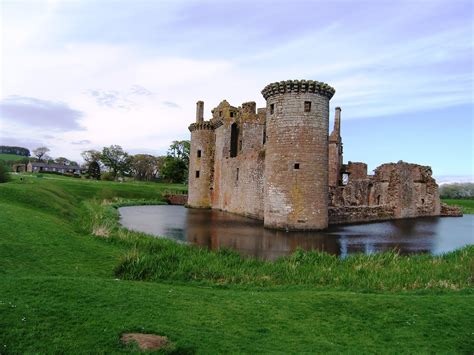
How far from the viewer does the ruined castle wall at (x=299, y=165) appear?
1928 centimetres

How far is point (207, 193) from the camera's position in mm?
35188

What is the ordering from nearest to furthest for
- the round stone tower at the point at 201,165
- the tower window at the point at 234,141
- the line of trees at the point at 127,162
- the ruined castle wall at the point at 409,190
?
the tower window at the point at 234,141
the ruined castle wall at the point at 409,190
the round stone tower at the point at 201,165
the line of trees at the point at 127,162

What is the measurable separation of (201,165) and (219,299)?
27822 millimetres

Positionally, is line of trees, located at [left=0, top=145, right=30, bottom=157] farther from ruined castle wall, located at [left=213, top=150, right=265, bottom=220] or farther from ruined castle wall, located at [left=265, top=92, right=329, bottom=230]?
ruined castle wall, located at [left=265, top=92, right=329, bottom=230]

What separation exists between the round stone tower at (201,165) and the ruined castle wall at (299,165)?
622 inches

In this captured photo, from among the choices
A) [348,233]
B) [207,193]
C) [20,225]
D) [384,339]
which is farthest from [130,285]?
[207,193]

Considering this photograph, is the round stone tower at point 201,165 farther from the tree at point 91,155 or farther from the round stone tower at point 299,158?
the tree at point 91,155

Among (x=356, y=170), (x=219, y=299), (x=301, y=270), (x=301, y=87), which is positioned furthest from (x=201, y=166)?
(x=219, y=299)

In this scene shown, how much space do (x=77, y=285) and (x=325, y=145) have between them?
48.8 ft

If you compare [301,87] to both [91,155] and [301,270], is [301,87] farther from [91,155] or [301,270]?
[91,155]

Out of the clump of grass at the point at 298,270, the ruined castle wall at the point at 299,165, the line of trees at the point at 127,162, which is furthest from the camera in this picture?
the line of trees at the point at 127,162

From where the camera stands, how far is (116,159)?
92.8 meters

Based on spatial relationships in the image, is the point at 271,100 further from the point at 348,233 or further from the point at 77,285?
the point at 77,285

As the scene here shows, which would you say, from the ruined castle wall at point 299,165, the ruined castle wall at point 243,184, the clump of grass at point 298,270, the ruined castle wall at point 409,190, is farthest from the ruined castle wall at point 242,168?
the clump of grass at point 298,270
